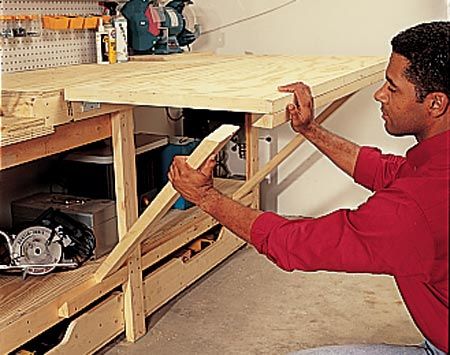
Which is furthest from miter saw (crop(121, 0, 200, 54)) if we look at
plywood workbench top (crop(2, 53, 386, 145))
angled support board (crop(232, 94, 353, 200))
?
angled support board (crop(232, 94, 353, 200))

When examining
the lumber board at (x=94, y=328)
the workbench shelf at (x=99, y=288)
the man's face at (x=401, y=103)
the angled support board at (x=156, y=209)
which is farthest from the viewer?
the lumber board at (x=94, y=328)

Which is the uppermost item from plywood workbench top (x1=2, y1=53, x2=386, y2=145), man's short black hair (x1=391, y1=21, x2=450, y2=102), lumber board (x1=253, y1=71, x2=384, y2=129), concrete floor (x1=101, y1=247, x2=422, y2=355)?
man's short black hair (x1=391, y1=21, x2=450, y2=102)

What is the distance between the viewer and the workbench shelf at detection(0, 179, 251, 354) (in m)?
1.87

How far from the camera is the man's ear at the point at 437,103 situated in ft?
3.88

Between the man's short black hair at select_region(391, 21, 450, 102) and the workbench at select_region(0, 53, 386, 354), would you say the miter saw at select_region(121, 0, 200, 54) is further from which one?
the man's short black hair at select_region(391, 21, 450, 102)

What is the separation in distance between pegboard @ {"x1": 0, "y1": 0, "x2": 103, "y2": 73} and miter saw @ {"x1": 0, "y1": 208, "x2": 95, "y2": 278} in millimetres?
625

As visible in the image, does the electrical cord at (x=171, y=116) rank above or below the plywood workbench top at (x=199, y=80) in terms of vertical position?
below

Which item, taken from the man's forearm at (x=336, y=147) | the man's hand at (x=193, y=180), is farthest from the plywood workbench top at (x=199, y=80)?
the man's hand at (x=193, y=180)

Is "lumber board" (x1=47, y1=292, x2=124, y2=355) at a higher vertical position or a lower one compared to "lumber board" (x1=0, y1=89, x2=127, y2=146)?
lower

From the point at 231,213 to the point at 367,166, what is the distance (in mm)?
515

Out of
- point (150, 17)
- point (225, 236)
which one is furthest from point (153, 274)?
point (150, 17)

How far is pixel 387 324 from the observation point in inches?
96.0

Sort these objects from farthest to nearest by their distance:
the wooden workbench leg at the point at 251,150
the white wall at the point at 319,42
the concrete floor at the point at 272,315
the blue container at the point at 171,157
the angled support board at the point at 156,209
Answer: the white wall at the point at 319,42, the wooden workbench leg at the point at 251,150, the blue container at the point at 171,157, the concrete floor at the point at 272,315, the angled support board at the point at 156,209

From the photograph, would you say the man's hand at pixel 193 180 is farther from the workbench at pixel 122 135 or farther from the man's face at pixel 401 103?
the man's face at pixel 401 103
